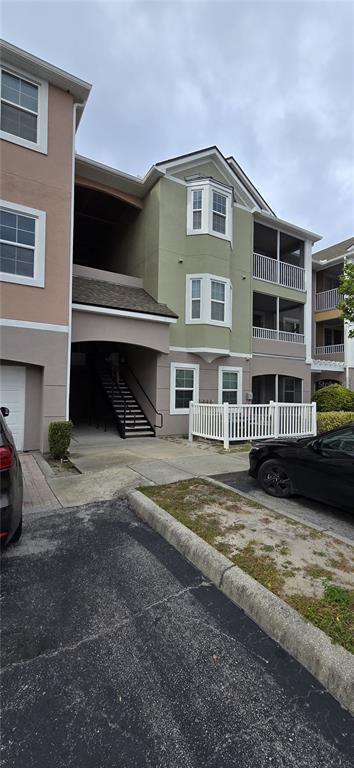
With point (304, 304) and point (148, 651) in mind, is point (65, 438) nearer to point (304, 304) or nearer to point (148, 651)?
point (148, 651)

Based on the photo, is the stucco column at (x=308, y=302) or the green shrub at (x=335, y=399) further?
the stucco column at (x=308, y=302)

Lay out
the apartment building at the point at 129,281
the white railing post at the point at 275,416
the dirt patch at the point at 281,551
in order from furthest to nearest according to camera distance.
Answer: the white railing post at the point at 275,416 → the apartment building at the point at 129,281 → the dirt patch at the point at 281,551

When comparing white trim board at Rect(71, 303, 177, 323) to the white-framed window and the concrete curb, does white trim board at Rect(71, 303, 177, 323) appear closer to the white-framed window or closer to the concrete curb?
the white-framed window

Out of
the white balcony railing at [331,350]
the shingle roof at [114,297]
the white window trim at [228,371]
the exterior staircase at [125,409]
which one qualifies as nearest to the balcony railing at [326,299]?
the white balcony railing at [331,350]

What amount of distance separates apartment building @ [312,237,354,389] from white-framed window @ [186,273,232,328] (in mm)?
7740

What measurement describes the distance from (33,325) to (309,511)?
7468mm

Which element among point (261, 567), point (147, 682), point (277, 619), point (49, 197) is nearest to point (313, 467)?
point (261, 567)

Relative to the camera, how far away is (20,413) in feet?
29.5

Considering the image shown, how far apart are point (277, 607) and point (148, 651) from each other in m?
1.03

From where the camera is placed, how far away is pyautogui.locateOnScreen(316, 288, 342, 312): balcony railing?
20328 mm

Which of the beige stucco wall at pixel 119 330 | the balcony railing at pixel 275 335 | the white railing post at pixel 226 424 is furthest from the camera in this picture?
the balcony railing at pixel 275 335

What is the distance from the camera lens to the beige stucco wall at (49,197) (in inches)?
336

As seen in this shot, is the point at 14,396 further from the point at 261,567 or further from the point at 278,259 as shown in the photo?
the point at 278,259

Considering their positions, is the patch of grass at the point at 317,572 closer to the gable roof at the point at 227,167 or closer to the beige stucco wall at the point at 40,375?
the beige stucco wall at the point at 40,375
